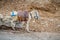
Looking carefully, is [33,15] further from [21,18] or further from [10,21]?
[10,21]

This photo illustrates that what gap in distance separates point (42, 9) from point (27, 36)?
111 centimetres

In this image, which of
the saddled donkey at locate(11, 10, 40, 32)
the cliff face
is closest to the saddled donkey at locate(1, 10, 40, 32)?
Answer: the saddled donkey at locate(11, 10, 40, 32)

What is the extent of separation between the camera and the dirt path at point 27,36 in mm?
3868

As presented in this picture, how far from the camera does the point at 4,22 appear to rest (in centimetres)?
438

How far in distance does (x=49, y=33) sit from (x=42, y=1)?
1.06m

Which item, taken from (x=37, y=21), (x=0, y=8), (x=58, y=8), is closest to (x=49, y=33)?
(x=37, y=21)

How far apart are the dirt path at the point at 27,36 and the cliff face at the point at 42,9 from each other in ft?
1.07

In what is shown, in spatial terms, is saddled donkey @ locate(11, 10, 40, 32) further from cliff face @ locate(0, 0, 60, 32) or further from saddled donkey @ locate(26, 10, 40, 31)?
cliff face @ locate(0, 0, 60, 32)

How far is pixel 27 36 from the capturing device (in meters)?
3.97

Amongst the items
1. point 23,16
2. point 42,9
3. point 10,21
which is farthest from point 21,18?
point 42,9

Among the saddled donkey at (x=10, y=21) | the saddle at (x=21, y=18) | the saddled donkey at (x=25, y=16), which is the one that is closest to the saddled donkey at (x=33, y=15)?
the saddled donkey at (x=25, y=16)

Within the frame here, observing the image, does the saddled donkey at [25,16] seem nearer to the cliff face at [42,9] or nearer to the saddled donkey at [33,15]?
the saddled donkey at [33,15]

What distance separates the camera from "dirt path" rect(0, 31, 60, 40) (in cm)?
387

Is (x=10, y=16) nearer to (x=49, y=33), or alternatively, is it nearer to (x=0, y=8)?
(x=0, y=8)
